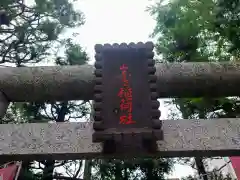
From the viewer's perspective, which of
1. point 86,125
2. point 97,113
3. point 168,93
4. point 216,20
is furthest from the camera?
point 216,20

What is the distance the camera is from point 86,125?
244 cm

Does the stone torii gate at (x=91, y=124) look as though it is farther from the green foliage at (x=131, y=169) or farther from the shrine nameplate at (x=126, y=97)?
the green foliage at (x=131, y=169)

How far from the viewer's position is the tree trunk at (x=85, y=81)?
2.66m

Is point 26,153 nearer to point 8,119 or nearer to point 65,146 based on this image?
point 65,146

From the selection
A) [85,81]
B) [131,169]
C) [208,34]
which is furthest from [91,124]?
[131,169]

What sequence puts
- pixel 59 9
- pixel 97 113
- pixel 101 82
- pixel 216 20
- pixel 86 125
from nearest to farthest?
pixel 97 113 → pixel 101 82 → pixel 86 125 → pixel 216 20 → pixel 59 9

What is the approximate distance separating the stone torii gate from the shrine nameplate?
2cm

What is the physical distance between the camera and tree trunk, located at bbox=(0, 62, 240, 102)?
2658 millimetres

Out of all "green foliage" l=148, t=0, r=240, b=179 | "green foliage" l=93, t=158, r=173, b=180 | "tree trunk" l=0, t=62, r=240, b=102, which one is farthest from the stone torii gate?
"green foliage" l=93, t=158, r=173, b=180

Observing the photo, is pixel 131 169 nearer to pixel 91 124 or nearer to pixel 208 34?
pixel 208 34

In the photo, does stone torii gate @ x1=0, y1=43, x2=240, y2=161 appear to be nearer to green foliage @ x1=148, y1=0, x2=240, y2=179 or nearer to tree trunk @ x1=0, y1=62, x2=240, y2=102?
tree trunk @ x1=0, y1=62, x2=240, y2=102

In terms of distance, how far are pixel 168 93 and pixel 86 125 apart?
945 mm

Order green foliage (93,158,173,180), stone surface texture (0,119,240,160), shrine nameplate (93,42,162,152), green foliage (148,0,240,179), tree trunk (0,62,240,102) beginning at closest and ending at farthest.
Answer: shrine nameplate (93,42,162,152)
stone surface texture (0,119,240,160)
tree trunk (0,62,240,102)
green foliage (148,0,240,179)
green foliage (93,158,173,180)

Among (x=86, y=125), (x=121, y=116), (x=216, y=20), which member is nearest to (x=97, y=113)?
(x=121, y=116)
